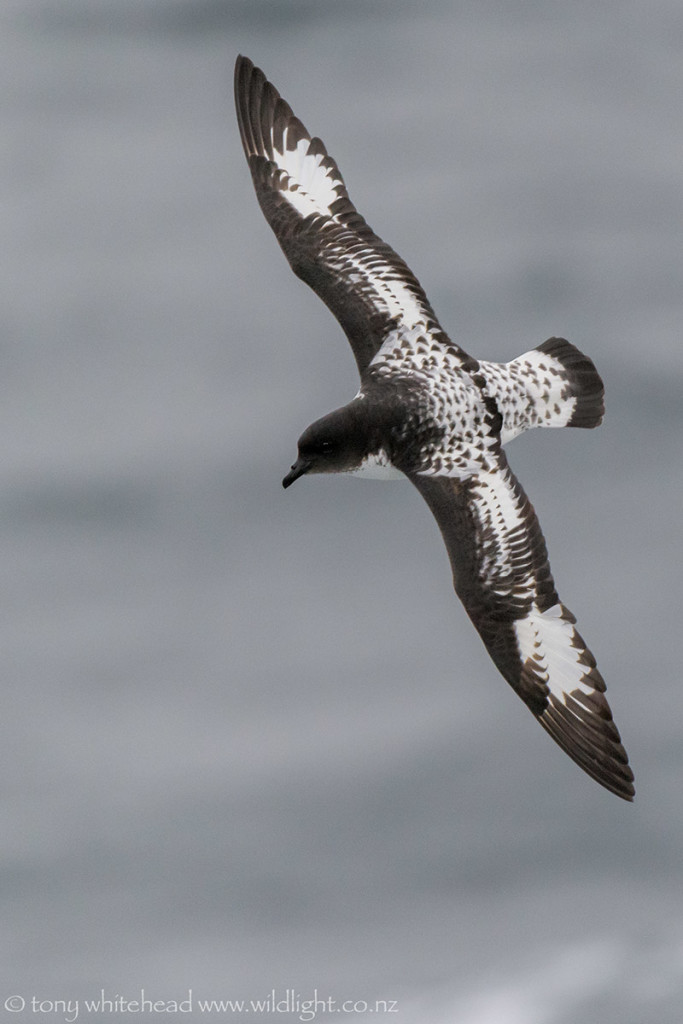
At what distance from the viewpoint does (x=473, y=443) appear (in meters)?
11.2

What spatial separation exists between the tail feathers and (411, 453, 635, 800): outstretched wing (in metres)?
1.21

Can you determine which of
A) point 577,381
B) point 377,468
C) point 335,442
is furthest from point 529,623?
point 577,381

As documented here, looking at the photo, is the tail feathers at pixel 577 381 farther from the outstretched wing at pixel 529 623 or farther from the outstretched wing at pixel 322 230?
the outstretched wing at pixel 529 623

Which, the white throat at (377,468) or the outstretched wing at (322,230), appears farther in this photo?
the outstretched wing at (322,230)

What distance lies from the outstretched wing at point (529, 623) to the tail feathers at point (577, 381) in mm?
1212

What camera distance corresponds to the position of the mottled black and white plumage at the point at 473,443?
10883mm

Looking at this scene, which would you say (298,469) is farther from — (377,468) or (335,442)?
(377,468)

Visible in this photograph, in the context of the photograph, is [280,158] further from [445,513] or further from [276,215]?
[445,513]

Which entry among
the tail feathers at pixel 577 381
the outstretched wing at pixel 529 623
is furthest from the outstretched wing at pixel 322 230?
the outstretched wing at pixel 529 623

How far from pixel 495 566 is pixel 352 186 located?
5.64 m

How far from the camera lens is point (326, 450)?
1103cm

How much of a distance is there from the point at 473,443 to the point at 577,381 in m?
1.14

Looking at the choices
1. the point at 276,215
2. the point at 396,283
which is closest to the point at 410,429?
the point at 396,283

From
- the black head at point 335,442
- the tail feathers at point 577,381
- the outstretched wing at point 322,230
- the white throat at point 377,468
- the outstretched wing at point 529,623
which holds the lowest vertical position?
the outstretched wing at point 529,623
